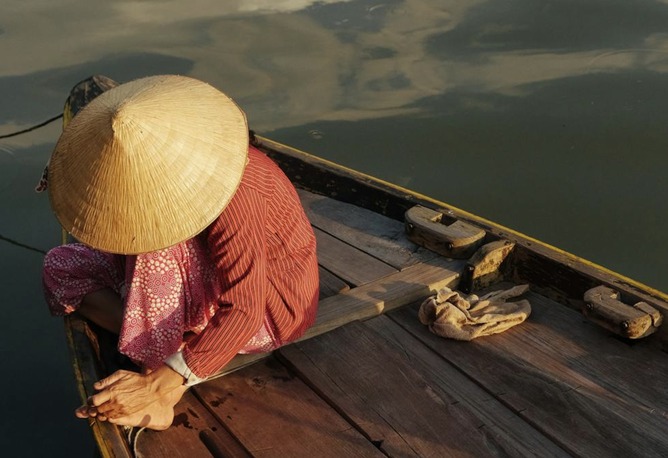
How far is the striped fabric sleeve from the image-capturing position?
6.38 ft

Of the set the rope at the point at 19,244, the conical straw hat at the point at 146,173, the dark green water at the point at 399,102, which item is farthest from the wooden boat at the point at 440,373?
the rope at the point at 19,244

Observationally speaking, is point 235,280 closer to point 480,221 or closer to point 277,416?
point 277,416

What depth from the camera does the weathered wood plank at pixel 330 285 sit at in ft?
9.11

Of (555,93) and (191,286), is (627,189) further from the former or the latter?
(191,286)

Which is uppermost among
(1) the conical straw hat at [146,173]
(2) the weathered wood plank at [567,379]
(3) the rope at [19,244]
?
(1) the conical straw hat at [146,173]

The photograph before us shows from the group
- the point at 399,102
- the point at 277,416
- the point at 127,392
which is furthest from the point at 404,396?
the point at 399,102

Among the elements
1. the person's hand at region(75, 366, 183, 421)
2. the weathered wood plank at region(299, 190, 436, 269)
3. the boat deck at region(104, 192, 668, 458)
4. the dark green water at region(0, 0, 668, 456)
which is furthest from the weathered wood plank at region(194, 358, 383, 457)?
the dark green water at region(0, 0, 668, 456)

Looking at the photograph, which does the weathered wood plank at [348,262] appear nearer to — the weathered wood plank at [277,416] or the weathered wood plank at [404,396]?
the weathered wood plank at [404,396]

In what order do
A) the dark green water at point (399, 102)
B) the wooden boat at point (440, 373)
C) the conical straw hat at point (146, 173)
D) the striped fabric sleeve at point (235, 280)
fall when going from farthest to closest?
1. the dark green water at point (399, 102)
2. the wooden boat at point (440, 373)
3. the striped fabric sleeve at point (235, 280)
4. the conical straw hat at point (146, 173)

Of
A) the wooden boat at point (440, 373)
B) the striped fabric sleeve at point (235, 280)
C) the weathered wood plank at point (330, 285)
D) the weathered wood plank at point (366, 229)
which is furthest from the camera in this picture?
the weathered wood plank at point (366, 229)

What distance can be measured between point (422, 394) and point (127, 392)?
0.84 m

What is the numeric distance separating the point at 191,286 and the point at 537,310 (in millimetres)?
1206

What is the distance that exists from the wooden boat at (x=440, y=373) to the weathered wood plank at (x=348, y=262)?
1 centimetres

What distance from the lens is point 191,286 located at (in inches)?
83.7
